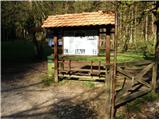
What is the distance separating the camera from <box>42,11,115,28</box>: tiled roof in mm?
11255

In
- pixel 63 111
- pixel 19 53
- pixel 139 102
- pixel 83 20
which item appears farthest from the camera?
pixel 19 53

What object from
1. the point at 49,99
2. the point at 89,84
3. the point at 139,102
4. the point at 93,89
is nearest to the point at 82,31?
the point at 89,84

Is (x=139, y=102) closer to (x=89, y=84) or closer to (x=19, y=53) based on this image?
(x=89, y=84)

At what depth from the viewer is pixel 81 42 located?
39.5 feet

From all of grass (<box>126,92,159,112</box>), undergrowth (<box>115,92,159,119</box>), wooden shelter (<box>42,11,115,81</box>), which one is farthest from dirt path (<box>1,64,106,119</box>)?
wooden shelter (<box>42,11,115,81</box>)

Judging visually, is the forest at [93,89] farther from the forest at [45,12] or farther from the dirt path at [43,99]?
the forest at [45,12]

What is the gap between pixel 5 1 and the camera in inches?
727

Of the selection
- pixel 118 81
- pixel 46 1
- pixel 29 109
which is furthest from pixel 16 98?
pixel 46 1

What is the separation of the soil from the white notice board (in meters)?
1.46

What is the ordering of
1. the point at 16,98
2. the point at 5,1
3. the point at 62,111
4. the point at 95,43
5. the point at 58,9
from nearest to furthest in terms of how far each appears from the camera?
the point at 62,111
the point at 16,98
the point at 95,43
the point at 5,1
the point at 58,9

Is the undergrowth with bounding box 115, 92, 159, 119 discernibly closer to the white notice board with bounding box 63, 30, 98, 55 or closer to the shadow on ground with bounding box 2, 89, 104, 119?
the shadow on ground with bounding box 2, 89, 104, 119

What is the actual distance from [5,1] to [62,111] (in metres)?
12.4

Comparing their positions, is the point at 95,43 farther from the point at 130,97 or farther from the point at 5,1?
the point at 5,1

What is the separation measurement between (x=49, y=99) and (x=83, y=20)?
3.93 m
